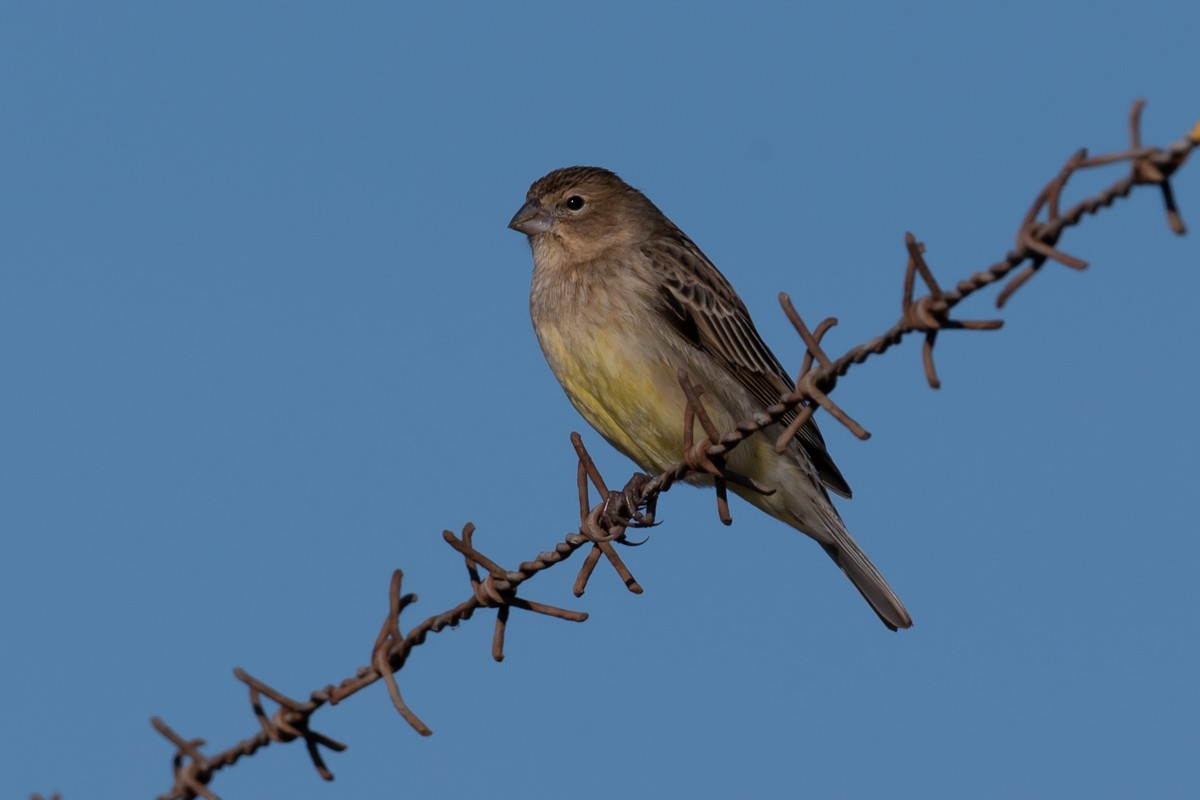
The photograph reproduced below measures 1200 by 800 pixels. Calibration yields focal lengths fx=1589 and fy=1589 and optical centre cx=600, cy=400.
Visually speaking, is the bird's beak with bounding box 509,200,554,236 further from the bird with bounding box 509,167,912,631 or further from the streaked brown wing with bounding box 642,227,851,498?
the streaked brown wing with bounding box 642,227,851,498

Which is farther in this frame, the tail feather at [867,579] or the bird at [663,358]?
the tail feather at [867,579]

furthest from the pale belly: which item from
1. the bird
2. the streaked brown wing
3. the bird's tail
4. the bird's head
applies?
the bird's tail

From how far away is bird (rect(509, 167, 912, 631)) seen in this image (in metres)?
8.59

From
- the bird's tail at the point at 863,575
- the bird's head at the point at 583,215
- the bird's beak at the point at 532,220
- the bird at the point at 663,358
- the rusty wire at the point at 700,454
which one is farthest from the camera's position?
the bird's beak at the point at 532,220

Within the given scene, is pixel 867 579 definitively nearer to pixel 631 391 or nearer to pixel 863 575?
pixel 863 575

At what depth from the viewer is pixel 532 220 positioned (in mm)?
10141

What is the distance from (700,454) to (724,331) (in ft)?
12.8

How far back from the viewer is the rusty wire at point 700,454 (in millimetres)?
3516

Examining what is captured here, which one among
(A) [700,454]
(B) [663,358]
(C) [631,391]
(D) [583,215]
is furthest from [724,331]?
(A) [700,454]

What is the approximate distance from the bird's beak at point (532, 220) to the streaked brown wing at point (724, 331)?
773 millimetres

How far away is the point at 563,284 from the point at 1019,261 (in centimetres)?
562

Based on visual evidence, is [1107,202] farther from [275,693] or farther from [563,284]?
[563,284]

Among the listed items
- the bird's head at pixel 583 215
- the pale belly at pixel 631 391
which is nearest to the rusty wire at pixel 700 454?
the pale belly at pixel 631 391

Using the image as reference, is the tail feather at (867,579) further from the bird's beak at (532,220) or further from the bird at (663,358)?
the bird's beak at (532,220)
